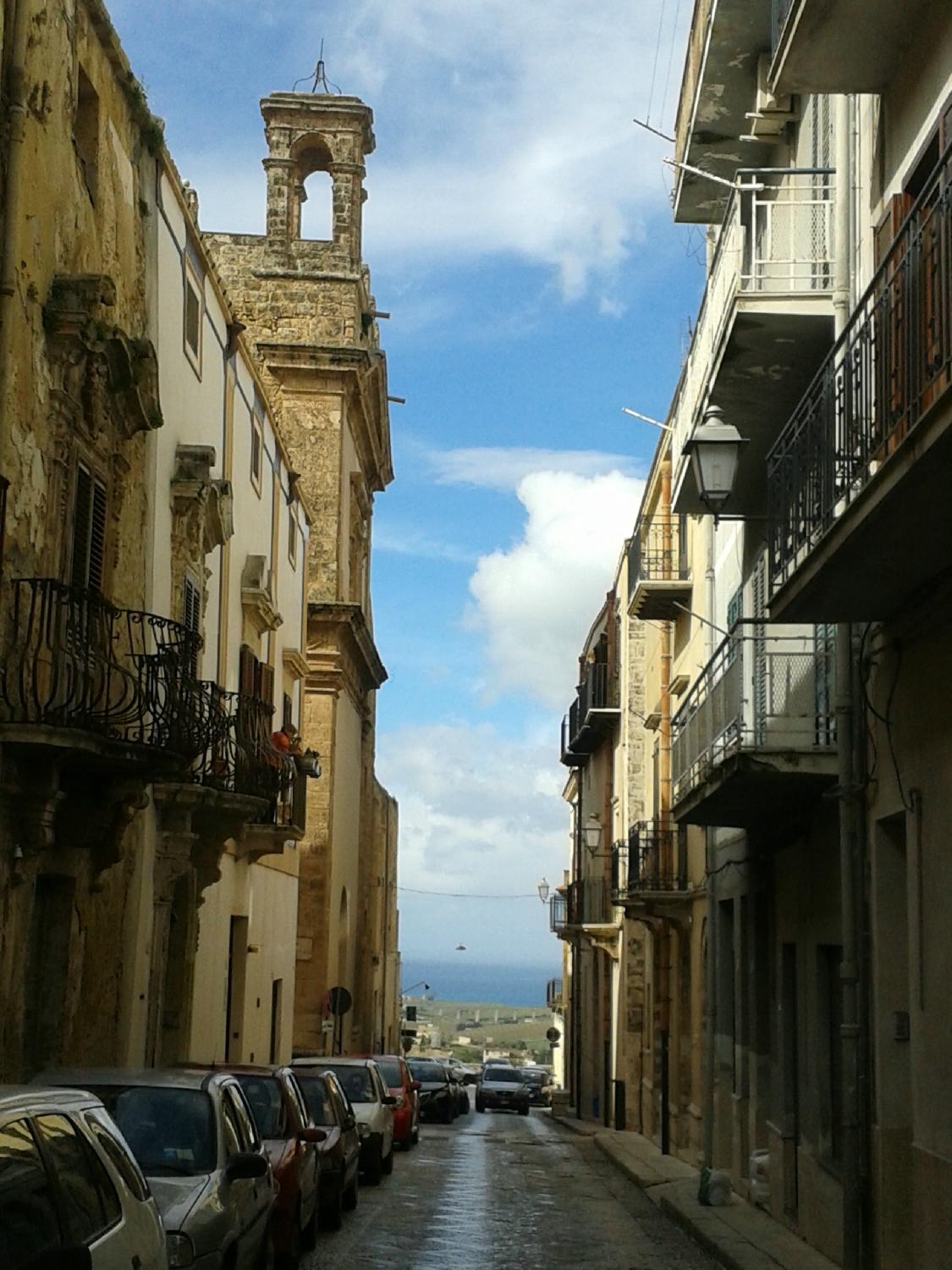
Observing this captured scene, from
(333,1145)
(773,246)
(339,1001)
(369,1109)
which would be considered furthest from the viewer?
(339,1001)

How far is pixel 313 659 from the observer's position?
37.4m

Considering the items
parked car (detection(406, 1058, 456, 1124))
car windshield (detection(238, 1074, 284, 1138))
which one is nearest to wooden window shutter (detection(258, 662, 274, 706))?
car windshield (detection(238, 1074, 284, 1138))

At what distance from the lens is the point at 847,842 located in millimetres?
12984

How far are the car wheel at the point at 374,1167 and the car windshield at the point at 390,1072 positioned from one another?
19.3 feet

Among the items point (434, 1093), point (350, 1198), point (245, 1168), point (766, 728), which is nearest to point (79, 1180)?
point (245, 1168)

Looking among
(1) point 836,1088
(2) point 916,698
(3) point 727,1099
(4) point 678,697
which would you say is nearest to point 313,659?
(4) point 678,697

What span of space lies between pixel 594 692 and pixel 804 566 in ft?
103

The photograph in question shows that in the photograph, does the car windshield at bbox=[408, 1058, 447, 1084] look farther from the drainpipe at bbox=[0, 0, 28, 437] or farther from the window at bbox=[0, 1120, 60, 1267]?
the window at bbox=[0, 1120, 60, 1267]

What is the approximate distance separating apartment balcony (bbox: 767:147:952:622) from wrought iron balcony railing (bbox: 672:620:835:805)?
2.04 m

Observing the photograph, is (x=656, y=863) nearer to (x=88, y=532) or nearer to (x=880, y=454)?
(x=88, y=532)

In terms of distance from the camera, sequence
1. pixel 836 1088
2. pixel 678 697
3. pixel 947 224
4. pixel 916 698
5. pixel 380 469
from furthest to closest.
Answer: pixel 380 469 < pixel 678 697 < pixel 836 1088 < pixel 916 698 < pixel 947 224

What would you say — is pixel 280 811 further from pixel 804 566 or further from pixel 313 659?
pixel 804 566

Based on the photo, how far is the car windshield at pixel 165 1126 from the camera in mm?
10250

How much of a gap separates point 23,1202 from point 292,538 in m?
25.4
